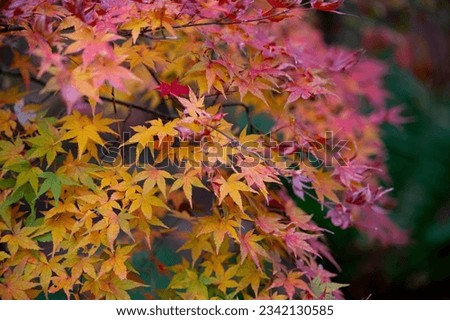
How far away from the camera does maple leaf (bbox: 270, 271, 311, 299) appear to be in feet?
4.55

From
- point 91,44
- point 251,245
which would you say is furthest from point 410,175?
point 91,44

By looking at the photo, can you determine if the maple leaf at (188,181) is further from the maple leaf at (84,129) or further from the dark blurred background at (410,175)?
the dark blurred background at (410,175)

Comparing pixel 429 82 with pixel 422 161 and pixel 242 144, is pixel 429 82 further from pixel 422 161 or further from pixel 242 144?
pixel 242 144

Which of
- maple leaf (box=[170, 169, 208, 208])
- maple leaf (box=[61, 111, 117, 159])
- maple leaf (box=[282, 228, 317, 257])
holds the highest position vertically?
maple leaf (box=[61, 111, 117, 159])

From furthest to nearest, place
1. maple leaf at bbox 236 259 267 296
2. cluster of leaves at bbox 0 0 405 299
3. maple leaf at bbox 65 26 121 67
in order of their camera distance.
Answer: maple leaf at bbox 236 259 267 296 < cluster of leaves at bbox 0 0 405 299 < maple leaf at bbox 65 26 121 67

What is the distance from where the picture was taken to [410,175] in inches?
119

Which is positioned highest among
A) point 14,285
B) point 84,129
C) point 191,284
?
point 84,129

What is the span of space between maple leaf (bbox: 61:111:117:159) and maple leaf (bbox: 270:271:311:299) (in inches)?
20.6

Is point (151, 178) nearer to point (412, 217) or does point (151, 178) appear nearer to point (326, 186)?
point (326, 186)

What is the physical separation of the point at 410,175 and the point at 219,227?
1.98 metres

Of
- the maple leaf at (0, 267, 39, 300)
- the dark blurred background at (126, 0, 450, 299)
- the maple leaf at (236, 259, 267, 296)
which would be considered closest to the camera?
the maple leaf at (0, 267, 39, 300)

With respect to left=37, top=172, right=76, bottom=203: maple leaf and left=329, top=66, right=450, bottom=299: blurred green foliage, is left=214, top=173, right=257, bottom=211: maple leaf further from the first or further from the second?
left=329, top=66, right=450, bottom=299: blurred green foliage

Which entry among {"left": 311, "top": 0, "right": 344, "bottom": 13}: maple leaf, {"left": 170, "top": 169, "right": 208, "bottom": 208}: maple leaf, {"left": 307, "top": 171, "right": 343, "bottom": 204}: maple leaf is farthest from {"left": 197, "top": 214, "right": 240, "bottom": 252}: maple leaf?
{"left": 311, "top": 0, "right": 344, "bottom": 13}: maple leaf

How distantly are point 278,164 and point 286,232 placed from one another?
0.52ft
